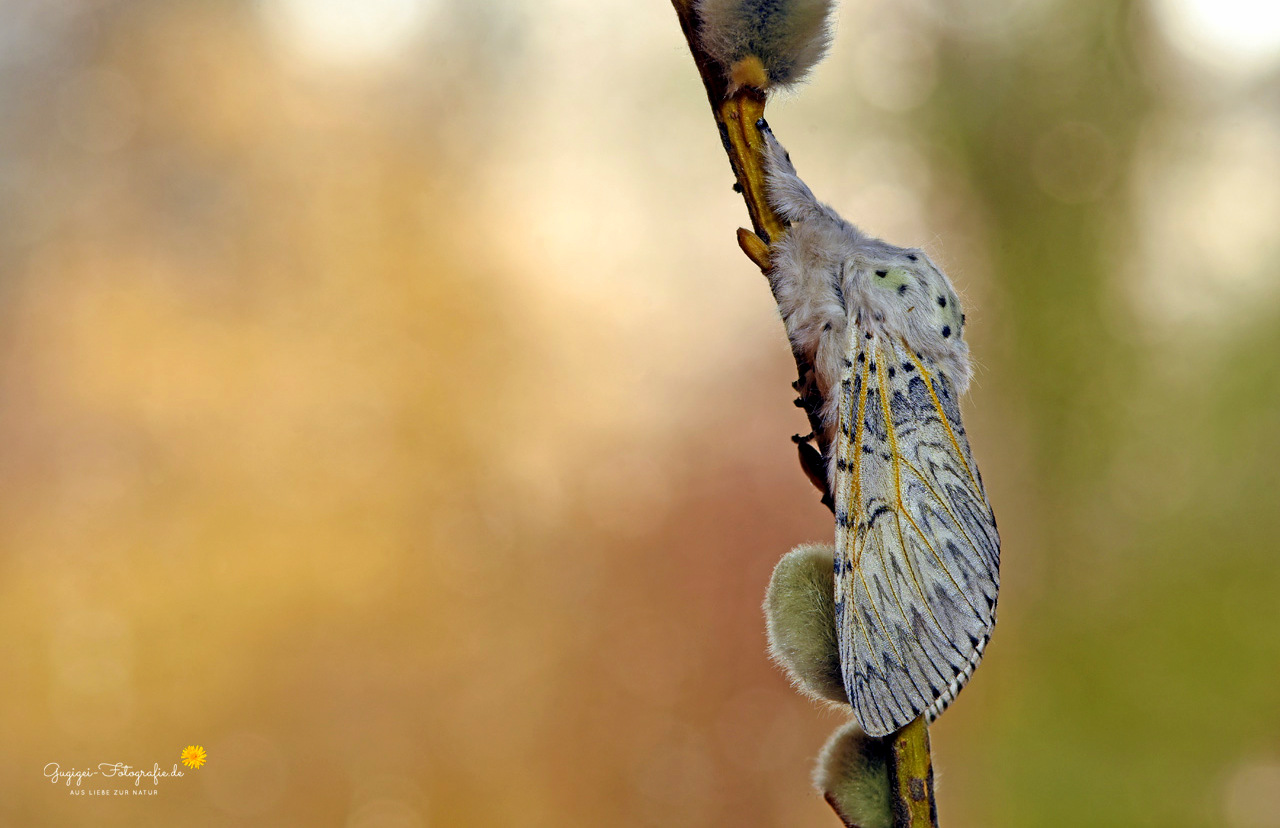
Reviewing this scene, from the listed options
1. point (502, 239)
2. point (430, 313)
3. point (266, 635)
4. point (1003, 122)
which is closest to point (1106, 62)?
point (1003, 122)

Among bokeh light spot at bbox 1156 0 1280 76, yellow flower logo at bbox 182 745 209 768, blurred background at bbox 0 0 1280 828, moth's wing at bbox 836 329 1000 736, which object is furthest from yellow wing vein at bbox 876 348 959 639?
bokeh light spot at bbox 1156 0 1280 76

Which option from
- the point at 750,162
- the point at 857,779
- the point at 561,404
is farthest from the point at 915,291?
the point at 561,404

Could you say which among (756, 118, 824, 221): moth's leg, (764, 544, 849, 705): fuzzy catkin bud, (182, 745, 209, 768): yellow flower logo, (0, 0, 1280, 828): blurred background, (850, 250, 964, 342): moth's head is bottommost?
(764, 544, 849, 705): fuzzy catkin bud

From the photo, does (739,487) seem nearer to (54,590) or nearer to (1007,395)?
(1007,395)

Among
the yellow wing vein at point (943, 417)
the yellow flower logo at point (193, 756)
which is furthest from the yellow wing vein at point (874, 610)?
the yellow flower logo at point (193, 756)

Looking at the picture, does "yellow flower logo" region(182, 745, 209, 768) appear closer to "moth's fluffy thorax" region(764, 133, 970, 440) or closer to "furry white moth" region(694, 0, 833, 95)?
"moth's fluffy thorax" region(764, 133, 970, 440)

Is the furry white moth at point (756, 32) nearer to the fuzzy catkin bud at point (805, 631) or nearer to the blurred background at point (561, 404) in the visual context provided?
the fuzzy catkin bud at point (805, 631)
